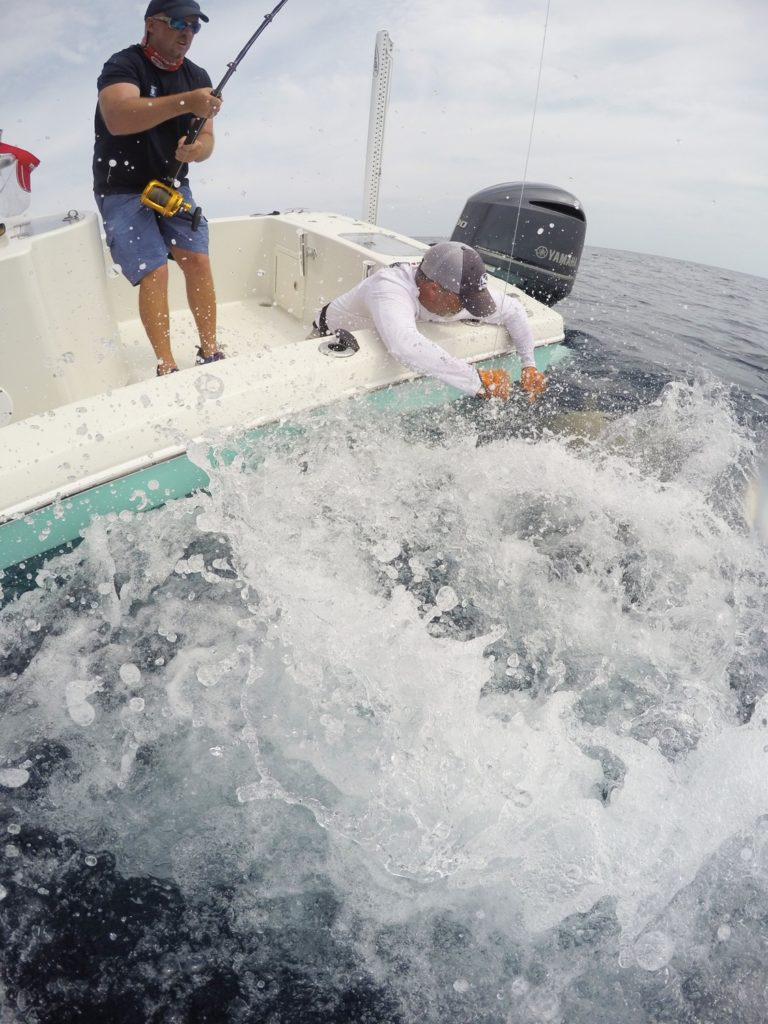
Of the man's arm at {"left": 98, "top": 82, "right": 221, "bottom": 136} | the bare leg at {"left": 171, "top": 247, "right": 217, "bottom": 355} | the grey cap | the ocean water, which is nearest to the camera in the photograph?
the ocean water

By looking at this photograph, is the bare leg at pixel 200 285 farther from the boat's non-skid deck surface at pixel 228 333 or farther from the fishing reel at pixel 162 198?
the boat's non-skid deck surface at pixel 228 333

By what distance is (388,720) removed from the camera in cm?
168

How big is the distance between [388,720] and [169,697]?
0.66 m

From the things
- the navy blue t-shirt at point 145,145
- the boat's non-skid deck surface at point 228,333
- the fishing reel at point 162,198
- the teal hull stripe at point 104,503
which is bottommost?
the boat's non-skid deck surface at point 228,333

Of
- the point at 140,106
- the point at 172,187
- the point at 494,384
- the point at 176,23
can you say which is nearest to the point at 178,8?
the point at 176,23

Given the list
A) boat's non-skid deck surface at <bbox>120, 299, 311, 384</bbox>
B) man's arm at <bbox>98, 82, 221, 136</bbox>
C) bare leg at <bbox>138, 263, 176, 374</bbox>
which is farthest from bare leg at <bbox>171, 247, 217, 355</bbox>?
man's arm at <bbox>98, 82, 221, 136</bbox>

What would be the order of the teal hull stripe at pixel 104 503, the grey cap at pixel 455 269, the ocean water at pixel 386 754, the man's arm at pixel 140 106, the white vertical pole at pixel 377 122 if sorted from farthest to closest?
the white vertical pole at pixel 377 122
the grey cap at pixel 455 269
the man's arm at pixel 140 106
the teal hull stripe at pixel 104 503
the ocean water at pixel 386 754

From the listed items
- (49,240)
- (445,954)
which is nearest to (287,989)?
(445,954)

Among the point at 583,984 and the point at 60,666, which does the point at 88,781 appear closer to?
the point at 60,666

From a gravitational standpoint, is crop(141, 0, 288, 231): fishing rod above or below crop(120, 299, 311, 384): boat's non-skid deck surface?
above

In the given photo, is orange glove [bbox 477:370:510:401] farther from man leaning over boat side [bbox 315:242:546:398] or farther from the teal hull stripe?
the teal hull stripe

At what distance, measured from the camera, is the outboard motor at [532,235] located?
148 inches

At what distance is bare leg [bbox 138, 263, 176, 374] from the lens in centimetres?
262

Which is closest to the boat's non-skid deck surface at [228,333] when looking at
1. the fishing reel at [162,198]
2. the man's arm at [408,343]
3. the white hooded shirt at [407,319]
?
the white hooded shirt at [407,319]
